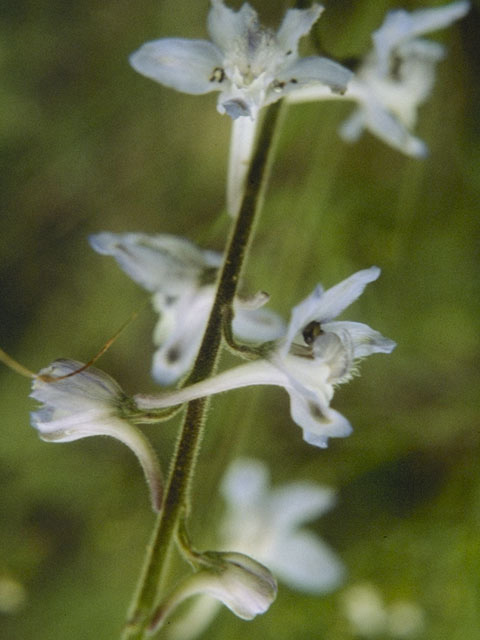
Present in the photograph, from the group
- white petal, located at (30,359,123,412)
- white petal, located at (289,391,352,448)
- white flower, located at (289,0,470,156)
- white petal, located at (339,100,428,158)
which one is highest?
white flower, located at (289,0,470,156)

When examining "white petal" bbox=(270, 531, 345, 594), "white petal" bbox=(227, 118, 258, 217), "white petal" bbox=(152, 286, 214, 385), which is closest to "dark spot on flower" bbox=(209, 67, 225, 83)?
"white petal" bbox=(227, 118, 258, 217)

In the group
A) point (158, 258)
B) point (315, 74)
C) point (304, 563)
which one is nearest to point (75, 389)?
point (158, 258)

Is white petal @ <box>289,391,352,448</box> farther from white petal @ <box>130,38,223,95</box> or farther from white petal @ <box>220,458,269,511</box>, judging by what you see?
white petal @ <box>220,458,269,511</box>

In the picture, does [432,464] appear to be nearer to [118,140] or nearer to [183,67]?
[118,140]

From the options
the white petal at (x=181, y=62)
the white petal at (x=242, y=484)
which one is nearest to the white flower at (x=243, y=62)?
the white petal at (x=181, y=62)

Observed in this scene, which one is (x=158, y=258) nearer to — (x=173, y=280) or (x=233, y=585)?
(x=173, y=280)

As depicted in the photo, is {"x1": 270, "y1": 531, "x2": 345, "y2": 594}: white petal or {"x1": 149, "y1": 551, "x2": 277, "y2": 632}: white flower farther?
{"x1": 270, "y1": 531, "x2": 345, "y2": 594}: white petal
